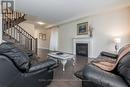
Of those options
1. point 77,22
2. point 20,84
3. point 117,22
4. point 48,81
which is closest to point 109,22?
point 117,22

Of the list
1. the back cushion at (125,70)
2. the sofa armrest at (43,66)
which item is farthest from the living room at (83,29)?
the back cushion at (125,70)

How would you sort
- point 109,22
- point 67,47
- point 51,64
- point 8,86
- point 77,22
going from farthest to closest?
point 67,47
point 77,22
point 109,22
point 51,64
point 8,86

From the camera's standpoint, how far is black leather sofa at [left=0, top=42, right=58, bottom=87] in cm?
189

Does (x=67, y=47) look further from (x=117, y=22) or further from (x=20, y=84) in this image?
(x=20, y=84)

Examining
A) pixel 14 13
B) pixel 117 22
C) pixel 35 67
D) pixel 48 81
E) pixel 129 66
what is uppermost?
pixel 14 13

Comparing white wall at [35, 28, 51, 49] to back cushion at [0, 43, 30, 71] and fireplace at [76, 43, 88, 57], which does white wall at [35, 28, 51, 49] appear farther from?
back cushion at [0, 43, 30, 71]

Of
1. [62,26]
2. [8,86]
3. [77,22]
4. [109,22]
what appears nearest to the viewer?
[8,86]

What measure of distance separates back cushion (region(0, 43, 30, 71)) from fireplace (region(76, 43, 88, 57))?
19.4 ft

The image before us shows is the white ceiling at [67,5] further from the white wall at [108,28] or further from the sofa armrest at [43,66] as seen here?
the sofa armrest at [43,66]

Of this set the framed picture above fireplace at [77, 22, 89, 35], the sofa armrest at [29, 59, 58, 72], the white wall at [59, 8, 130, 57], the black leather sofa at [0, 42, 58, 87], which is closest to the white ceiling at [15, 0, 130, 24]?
the white wall at [59, 8, 130, 57]

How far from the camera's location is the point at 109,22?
21.0 feet

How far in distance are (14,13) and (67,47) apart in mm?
4401

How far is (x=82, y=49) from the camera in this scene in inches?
318

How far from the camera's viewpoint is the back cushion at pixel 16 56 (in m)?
1.91
